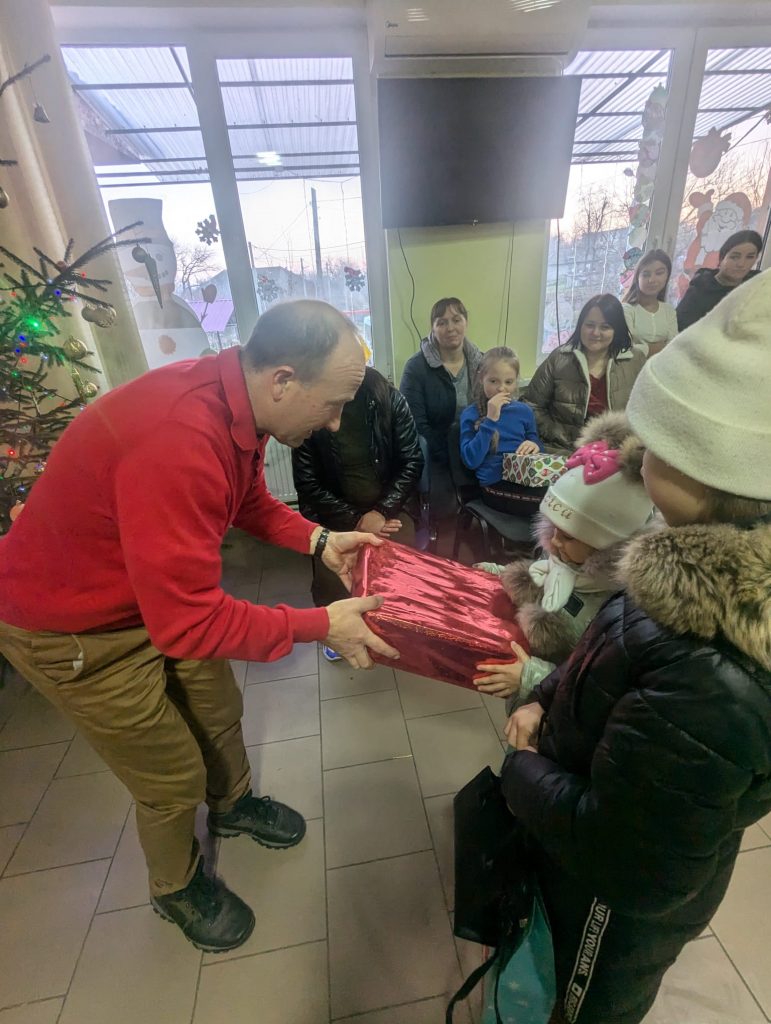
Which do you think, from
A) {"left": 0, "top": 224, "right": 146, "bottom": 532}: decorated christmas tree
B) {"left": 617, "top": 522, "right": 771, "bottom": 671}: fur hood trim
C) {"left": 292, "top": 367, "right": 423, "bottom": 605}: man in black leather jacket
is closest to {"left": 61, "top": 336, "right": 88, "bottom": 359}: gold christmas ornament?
{"left": 0, "top": 224, "right": 146, "bottom": 532}: decorated christmas tree

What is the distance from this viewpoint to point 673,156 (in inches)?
123

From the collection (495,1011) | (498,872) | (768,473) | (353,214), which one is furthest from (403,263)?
(495,1011)

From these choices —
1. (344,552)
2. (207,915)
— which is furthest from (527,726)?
(207,915)

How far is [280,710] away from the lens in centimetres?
205

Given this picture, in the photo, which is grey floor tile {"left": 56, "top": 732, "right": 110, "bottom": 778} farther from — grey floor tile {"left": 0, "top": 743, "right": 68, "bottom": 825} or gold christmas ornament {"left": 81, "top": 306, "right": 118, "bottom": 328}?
gold christmas ornament {"left": 81, "top": 306, "right": 118, "bottom": 328}

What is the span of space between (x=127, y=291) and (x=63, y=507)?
220cm

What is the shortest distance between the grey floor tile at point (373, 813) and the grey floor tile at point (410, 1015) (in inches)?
13.8

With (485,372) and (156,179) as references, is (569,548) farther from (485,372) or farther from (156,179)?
(156,179)

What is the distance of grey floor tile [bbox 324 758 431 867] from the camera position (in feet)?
4.98

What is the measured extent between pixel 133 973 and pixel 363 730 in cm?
95

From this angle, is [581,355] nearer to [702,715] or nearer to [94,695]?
[702,715]

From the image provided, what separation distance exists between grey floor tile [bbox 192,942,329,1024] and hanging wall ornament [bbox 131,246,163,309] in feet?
10.2

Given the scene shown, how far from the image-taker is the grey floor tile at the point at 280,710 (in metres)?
1.94

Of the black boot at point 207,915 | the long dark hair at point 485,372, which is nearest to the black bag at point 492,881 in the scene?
the black boot at point 207,915
